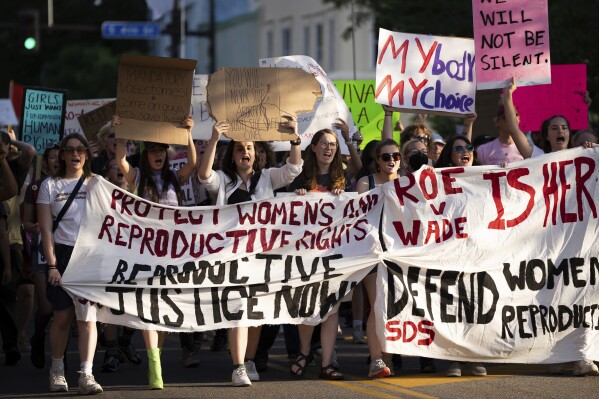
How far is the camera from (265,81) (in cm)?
1130

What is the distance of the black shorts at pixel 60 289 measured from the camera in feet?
34.7

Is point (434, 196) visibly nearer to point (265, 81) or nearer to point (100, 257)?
point (265, 81)

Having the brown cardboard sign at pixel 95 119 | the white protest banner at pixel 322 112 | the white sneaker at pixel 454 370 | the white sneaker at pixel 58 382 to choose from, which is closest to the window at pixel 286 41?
the brown cardboard sign at pixel 95 119

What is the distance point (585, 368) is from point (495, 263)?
0.94 metres

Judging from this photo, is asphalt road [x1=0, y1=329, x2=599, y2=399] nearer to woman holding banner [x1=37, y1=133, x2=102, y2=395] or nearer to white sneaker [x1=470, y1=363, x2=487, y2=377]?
white sneaker [x1=470, y1=363, x2=487, y2=377]

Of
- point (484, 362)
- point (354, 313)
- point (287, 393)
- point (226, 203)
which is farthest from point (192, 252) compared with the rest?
point (354, 313)

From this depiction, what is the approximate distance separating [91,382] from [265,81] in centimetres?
255

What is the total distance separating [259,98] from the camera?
36.8 feet

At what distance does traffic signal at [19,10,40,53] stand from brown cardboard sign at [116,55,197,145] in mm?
17012

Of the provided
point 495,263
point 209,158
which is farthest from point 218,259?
point 495,263

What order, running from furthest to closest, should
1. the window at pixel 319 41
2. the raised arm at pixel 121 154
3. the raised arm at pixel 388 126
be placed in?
the window at pixel 319 41
the raised arm at pixel 388 126
the raised arm at pixel 121 154

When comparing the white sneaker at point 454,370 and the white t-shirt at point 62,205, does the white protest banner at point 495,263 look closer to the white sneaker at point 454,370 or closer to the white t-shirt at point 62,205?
the white sneaker at point 454,370

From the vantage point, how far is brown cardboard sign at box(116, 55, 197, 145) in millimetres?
11102

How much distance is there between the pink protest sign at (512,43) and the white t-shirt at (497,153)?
51cm
